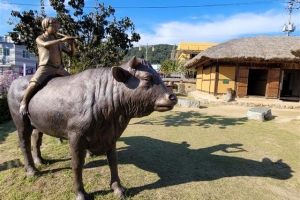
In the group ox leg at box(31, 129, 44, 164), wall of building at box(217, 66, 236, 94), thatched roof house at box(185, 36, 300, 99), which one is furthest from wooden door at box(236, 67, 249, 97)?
ox leg at box(31, 129, 44, 164)

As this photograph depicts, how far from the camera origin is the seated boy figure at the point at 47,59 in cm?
283

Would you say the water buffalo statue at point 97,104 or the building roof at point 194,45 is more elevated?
the building roof at point 194,45

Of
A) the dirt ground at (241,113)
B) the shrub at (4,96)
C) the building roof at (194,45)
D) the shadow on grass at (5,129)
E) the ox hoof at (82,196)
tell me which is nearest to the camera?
the ox hoof at (82,196)

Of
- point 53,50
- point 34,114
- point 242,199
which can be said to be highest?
point 53,50

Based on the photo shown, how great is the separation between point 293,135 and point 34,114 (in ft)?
23.6

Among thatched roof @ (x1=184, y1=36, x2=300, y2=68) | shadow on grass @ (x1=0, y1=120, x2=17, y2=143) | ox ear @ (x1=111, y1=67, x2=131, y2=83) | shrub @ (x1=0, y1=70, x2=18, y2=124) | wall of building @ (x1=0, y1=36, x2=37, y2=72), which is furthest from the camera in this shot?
wall of building @ (x1=0, y1=36, x2=37, y2=72)

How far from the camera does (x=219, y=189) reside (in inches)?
126

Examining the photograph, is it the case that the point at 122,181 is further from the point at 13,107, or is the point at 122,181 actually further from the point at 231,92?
the point at 231,92

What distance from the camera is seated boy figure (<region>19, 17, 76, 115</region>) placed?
9.30ft

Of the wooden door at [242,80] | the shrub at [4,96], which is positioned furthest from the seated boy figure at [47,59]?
the wooden door at [242,80]

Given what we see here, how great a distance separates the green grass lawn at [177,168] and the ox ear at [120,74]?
5.33ft

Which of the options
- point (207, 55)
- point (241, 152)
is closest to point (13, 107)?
point (241, 152)

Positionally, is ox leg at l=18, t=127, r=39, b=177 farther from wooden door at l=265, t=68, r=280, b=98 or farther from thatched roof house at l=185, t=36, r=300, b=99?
wooden door at l=265, t=68, r=280, b=98

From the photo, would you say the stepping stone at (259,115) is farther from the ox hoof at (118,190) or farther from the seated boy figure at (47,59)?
the seated boy figure at (47,59)
